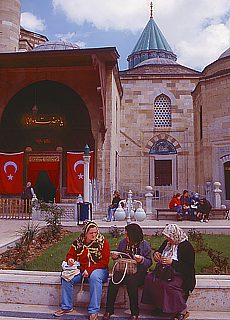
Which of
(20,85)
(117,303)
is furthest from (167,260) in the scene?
(20,85)

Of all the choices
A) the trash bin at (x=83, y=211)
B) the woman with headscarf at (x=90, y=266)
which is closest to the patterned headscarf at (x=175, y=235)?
the woman with headscarf at (x=90, y=266)

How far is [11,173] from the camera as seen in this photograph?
15.1 meters

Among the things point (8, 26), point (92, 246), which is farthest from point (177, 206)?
point (8, 26)

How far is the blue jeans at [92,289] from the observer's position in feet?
11.8

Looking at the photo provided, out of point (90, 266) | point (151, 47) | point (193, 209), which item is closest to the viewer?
point (90, 266)

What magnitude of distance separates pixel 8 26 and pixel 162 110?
10228 millimetres

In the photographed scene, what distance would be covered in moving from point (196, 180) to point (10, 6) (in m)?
13.5

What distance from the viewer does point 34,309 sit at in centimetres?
386

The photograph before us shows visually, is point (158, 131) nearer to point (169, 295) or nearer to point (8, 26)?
point (8, 26)

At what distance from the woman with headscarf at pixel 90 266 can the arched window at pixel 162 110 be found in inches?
731

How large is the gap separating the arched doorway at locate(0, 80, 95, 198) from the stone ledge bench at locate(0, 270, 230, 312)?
11235 millimetres

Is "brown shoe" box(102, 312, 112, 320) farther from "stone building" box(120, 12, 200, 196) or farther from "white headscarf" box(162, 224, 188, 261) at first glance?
"stone building" box(120, 12, 200, 196)

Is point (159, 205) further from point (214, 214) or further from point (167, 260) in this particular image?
point (167, 260)

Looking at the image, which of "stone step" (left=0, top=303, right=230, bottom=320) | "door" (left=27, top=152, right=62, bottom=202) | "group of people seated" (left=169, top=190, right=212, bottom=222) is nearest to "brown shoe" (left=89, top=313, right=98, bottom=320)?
"stone step" (left=0, top=303, right=230, bottom=320)
